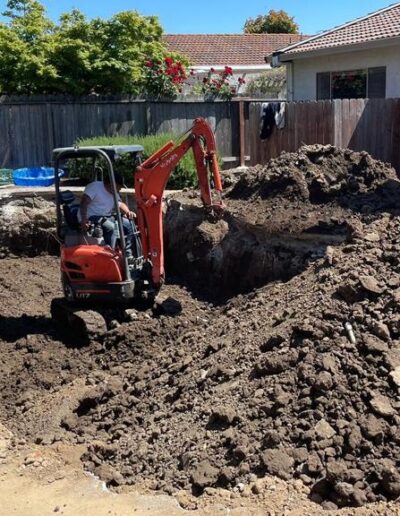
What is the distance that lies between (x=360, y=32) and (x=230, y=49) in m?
17.6

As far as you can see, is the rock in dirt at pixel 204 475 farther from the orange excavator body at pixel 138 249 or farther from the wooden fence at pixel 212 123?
the wooden fence at pixel 212 123

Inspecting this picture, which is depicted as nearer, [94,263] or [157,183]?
[94,263]

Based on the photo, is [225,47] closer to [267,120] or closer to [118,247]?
[267,120]

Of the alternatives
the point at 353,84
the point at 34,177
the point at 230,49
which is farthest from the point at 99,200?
the point at 230,49

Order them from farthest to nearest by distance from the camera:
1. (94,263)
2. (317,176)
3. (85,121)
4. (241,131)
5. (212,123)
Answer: (212,123), (241,131), (85,121), (317,176), (94,263)

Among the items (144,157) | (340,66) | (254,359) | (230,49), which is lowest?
(254,359)

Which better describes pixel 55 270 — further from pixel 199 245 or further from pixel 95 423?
pixel 95 423

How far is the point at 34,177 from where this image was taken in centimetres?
1341

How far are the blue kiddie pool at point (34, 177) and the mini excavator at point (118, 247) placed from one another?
186 inches

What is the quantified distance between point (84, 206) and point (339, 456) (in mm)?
4356

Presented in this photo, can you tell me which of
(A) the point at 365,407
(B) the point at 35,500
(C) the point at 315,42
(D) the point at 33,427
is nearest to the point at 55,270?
(D) the point at 33,427

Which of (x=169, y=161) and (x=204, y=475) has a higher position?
(x=169, y=161)

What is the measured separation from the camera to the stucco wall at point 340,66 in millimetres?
16828

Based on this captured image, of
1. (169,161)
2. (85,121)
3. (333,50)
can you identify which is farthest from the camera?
(333,50)
